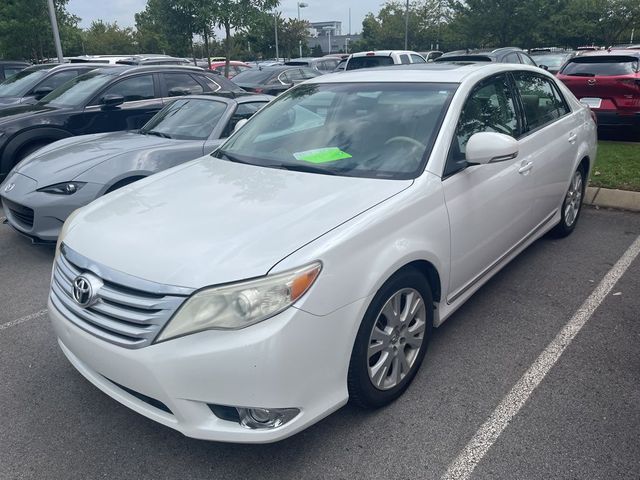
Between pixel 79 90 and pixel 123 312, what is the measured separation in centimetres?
625

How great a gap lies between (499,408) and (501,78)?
91.3 inches

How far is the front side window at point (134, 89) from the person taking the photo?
23.9ft

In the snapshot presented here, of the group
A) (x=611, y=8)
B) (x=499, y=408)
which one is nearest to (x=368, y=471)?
(x=499, y=408)

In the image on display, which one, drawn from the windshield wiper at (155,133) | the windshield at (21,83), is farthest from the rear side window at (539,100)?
the windshield at (21,83)

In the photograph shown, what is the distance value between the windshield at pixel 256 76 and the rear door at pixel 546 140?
27.2 feet

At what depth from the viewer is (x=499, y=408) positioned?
2.78 meters

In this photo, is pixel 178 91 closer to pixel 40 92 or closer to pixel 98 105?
pixel 98 105

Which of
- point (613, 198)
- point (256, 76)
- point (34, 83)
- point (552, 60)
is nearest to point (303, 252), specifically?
point (613, 198)

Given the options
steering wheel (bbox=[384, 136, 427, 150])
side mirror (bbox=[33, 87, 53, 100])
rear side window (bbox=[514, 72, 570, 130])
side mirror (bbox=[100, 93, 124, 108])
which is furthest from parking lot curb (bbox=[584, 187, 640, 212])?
side mirror (bbox=[33, 87, 53, 100])

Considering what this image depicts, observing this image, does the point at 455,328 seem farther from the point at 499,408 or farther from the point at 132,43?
the point at 132,43

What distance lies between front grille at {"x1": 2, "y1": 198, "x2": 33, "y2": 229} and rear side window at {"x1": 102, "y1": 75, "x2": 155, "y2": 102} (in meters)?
2.65

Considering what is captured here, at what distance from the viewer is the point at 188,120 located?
19.6 ft

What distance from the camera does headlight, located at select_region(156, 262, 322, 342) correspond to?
2.13 m

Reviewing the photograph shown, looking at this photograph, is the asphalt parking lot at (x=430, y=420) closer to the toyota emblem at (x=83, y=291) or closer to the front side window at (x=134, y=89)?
the toyota emblem at (x=83, y=291)
